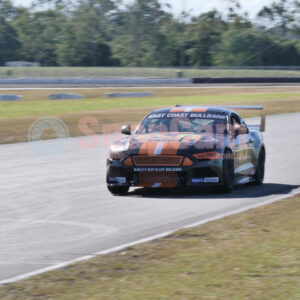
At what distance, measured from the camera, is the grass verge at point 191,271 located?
496cm

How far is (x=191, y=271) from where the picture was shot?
220 inches

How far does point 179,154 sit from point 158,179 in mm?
475

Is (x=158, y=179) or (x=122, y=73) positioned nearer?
(x=158, y=179)

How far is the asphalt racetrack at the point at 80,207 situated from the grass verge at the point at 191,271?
0.48 metres

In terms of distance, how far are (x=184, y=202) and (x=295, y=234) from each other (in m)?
2.77

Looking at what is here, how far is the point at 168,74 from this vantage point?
68.9 meters

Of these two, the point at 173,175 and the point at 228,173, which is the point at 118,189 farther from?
the point at 228,173

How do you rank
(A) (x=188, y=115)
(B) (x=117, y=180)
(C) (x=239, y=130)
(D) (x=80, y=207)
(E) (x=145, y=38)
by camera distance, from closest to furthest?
(D) (x=80, y=207) → (B) (x=117, y=180) → (A) (x=188, y=115) → (C) (x=239, y=130) → (E) (x=145, y=38)

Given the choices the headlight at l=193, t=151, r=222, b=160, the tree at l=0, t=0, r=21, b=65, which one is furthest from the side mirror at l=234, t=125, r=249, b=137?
the tree at l=0, t=0, r=21, b=65

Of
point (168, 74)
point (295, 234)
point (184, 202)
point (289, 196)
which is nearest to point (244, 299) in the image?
point (295, 234)

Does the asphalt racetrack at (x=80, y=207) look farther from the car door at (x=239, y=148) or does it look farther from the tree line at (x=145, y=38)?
the tree line at (x=145, y=38)

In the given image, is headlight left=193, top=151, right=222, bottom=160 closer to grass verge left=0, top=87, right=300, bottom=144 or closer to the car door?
the car door

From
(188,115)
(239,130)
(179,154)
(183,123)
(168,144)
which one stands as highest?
(188,115)

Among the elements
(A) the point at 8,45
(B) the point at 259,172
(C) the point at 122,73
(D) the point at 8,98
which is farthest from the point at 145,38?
(B) the point at 259,172
